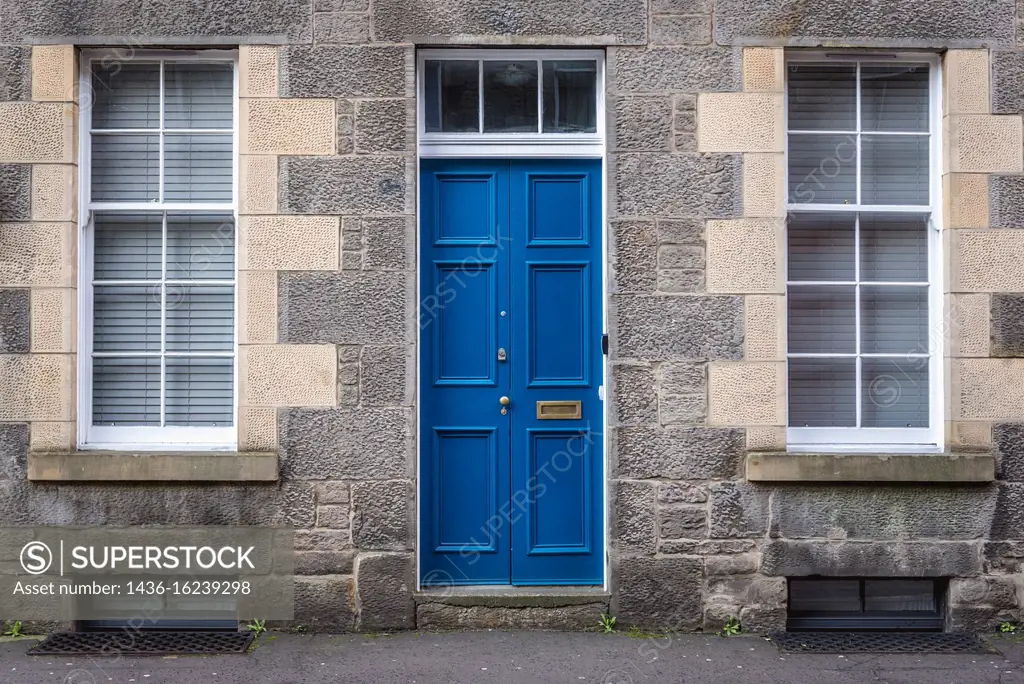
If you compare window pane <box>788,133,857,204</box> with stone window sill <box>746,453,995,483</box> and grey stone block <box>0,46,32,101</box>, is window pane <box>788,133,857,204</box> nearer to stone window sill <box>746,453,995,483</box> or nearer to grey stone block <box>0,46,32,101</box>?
stone window sill <box>746,453,995,483</box>

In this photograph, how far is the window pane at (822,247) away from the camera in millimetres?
5938

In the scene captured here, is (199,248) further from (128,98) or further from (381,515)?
(381,515)

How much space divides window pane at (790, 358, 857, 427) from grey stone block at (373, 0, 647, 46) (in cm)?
221

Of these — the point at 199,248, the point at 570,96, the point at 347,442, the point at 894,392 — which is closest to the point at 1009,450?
the point at 894,392

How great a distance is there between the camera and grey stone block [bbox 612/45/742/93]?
18.8ft

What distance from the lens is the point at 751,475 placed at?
564 cm

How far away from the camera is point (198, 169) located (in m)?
5.89

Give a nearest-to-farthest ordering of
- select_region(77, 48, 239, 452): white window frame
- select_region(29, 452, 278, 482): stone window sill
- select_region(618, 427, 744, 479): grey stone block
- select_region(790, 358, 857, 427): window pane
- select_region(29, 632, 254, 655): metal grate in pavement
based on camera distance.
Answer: select_region(29, 632, 254, 655): metal grate in pavement
select_region(29, 452, 278, 482): stone window sill
select_region(618, 427, 744, 479): grey stone block
select_region(77, 48, 239, 452): white window frame
select_region(790, 358, 857, 427): window pane

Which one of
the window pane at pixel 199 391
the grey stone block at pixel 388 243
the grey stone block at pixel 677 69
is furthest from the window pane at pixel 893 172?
the window pane at pixel 199 391

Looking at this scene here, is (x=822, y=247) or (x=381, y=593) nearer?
(x=381, y=593)

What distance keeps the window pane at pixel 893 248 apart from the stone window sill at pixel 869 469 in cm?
112

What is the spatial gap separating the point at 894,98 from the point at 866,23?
1.66 ft

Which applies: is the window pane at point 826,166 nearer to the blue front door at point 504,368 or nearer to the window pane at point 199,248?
the blue front door at point 504,368

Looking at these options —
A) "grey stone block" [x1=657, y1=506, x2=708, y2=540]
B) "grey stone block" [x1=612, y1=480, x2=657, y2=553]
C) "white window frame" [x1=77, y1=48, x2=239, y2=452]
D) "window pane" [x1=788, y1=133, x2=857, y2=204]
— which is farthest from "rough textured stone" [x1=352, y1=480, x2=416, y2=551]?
"window pane" [x1=788, y1=133, x2=857, y2=204]
